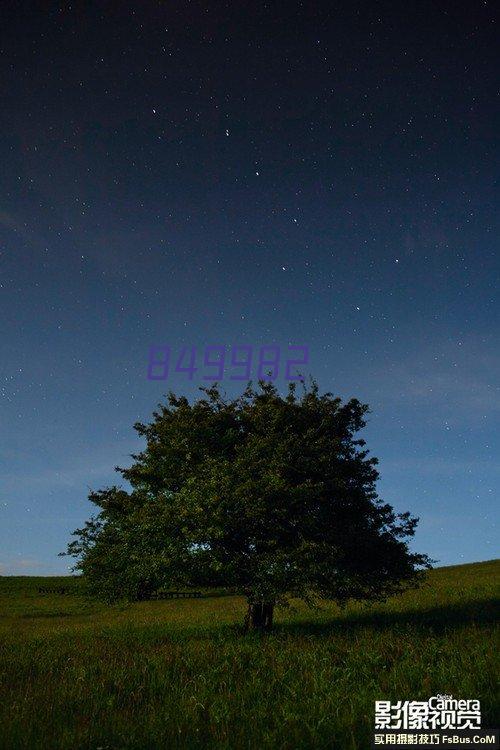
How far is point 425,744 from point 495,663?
4623 millimetres

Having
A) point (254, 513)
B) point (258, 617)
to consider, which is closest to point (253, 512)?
point (254, 513)

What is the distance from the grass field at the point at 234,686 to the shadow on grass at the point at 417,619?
493mm

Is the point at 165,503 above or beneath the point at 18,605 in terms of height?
above

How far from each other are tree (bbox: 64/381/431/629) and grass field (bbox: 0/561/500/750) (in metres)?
1.94

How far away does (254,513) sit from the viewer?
17016mm

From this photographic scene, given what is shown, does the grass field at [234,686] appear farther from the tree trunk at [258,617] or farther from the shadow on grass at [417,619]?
the tree trunk at [258,617]

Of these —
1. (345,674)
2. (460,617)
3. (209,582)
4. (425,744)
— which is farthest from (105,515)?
(425,744)

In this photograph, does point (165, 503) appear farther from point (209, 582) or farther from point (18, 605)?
point (18, 605)

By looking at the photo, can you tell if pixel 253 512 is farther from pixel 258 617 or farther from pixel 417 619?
pixel 417 619

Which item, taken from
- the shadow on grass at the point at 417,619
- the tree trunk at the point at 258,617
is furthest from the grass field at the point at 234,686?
the tree trunk at the point at 258,617

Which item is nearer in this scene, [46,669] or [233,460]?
[46,669]

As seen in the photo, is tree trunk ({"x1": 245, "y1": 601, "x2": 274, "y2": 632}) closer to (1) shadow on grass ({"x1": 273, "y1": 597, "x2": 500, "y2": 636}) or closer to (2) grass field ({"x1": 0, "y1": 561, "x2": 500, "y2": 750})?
(1) shadow on grass ({"x1": 273, "y1": 597, "x2": 500, "y2": 636})

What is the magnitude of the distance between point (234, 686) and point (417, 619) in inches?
535

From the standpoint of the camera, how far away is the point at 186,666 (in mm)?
13000
